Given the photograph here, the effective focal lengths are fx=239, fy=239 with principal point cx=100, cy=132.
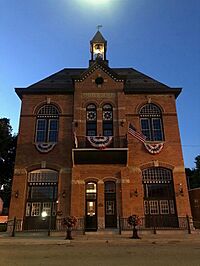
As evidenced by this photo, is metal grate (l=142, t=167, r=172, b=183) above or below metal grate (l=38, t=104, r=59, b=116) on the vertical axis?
below

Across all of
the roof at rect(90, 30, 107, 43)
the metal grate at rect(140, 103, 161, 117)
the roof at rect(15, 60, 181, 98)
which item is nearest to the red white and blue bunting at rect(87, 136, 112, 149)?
the metal grate at rect(140, 103, 161, 117)

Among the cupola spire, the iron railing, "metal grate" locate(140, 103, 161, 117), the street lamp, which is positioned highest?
the cupola spire

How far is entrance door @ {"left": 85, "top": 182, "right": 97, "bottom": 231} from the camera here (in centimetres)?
1871

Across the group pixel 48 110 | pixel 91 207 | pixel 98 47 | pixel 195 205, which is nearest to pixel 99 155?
pixel 91 207

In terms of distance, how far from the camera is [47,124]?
2200cm

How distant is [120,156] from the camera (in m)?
19.7

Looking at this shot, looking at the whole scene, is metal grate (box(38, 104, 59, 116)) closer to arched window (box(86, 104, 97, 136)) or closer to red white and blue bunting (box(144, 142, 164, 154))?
arched window (box(86, 104, 97, 136))

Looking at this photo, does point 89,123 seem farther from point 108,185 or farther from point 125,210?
point 125,210

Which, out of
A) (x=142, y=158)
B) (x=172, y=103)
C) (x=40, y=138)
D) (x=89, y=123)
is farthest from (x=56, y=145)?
(x=172, y=103)

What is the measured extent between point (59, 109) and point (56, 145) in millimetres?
3666

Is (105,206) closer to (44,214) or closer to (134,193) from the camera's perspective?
(134,193)

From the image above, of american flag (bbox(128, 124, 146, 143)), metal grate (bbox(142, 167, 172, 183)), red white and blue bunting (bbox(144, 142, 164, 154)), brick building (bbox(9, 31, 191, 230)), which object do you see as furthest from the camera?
red white and blue bunting (bbox(144, 142, 164, 154))

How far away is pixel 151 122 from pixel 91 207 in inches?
368

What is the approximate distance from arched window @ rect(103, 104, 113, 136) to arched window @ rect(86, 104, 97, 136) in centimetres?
84
